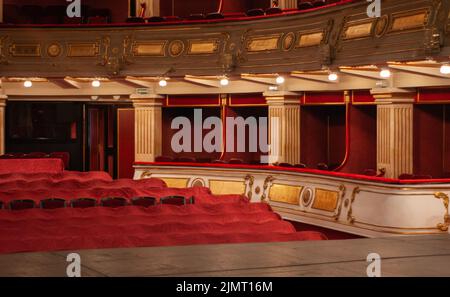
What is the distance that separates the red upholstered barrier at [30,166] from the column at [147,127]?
230 centimetres

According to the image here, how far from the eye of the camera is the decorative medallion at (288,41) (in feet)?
52.5

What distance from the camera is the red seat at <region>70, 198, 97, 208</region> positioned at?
12.5m

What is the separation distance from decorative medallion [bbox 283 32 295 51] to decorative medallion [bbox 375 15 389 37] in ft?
Result: 9.70

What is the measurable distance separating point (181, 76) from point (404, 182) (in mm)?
7670

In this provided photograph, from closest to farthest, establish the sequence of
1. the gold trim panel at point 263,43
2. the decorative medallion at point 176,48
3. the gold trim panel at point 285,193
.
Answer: the gold trim panel at point 285,193, the gold trim panel at point 263,43, the decorative medallion at point 176,48

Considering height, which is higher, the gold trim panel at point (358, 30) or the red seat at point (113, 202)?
the gold trim panel at point (358, 30)

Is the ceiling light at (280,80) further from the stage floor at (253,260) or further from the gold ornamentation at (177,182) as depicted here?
the stage floor at (253,260)

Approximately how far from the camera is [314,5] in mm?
15531

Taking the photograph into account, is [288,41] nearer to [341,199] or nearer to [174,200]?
[341,199]

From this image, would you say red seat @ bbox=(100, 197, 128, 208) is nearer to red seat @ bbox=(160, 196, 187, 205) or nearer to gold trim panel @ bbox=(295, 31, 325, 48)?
red seat @ bbox=(160, 196, 187, 205)

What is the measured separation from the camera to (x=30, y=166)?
18.8m

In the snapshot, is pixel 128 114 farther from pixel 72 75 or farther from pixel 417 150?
pixel 417 150

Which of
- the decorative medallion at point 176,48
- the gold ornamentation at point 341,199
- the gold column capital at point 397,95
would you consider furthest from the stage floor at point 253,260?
the decorative medallion at point 176,48

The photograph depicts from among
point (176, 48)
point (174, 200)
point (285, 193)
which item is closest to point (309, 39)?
point (285, 193)
